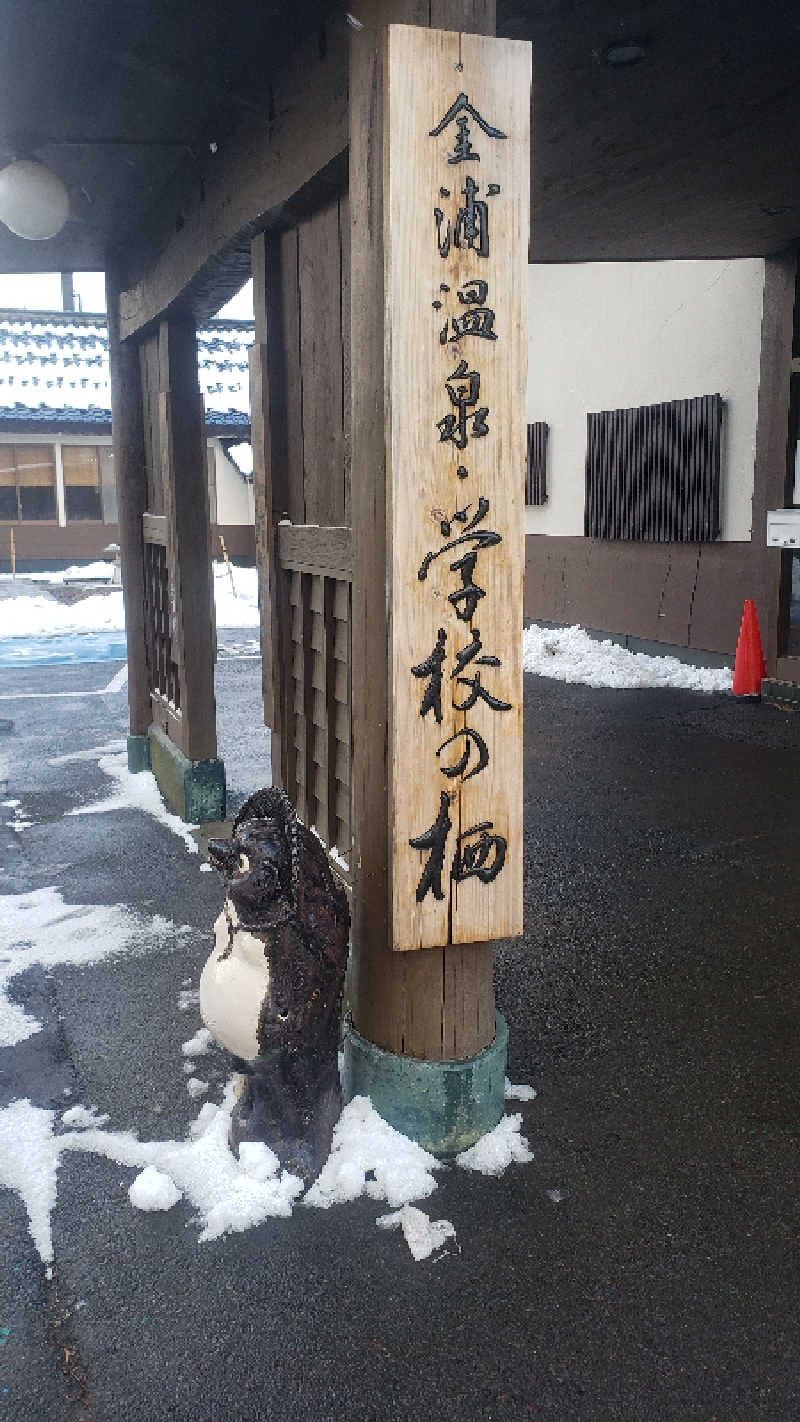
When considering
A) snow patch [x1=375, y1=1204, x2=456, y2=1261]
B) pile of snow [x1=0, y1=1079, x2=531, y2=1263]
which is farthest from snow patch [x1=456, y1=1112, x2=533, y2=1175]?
snow patch [x1=375, y1=1204, x2=456, y2=1261]

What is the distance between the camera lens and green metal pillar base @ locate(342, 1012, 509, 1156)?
298 cm

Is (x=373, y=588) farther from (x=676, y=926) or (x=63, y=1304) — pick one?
(x=676, y=926)

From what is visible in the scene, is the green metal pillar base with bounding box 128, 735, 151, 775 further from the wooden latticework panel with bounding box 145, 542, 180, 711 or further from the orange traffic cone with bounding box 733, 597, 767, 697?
the orange traffic cone with bounding box 733, 597, 767, 697

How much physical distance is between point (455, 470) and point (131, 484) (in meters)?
4.84

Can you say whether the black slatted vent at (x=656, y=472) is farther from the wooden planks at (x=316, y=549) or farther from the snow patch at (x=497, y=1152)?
the snow patch at (x=497, y=1152)

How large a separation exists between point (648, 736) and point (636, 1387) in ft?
20.8

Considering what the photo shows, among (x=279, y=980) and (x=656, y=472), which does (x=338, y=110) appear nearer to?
(x=279, y=980)

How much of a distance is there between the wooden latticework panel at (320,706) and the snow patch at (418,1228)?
1269mm

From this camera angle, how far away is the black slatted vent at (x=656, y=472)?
34.4 feet

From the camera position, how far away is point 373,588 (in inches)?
113

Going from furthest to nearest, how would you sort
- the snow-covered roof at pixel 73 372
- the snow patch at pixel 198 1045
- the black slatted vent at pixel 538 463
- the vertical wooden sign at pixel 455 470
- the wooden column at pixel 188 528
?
the snow-covered roof at pixel 73 372 → the black slatted vent at pixel 538 463 → the wooden column at pixel 188 528 → the snow patch at pixel 198 1045 → the vertical wooden sign at pixel 455 470

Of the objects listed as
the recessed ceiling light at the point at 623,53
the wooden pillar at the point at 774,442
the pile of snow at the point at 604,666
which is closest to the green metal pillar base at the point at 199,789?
the recessed ceiling light at the point at 623,53

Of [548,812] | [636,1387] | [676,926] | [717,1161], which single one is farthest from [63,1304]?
[548,812]

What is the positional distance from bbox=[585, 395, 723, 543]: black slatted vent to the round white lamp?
7.11 m
